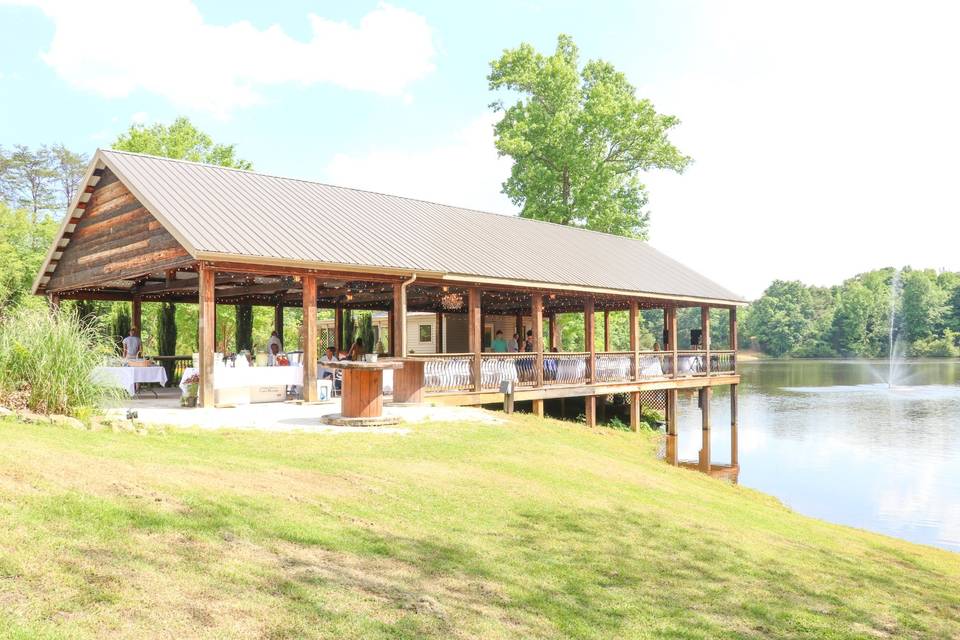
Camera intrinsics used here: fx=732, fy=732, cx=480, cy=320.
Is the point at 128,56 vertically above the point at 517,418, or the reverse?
the point at 128,56

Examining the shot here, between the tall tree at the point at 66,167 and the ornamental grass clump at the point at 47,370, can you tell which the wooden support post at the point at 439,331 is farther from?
the tall tree at the point at 66,167

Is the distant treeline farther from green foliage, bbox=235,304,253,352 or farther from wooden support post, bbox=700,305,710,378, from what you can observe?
green foliage, bbox=235,304,253,352

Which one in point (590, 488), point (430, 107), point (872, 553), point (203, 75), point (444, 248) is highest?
point (203, 75)

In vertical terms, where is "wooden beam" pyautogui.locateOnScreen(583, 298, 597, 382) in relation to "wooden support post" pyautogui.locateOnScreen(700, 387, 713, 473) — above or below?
above

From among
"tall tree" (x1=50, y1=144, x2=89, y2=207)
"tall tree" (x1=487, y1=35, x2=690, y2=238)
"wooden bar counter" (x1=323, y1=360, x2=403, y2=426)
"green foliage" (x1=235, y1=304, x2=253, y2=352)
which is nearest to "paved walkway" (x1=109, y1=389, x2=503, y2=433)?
"wooden bar counter" (x1=323, y1=360, x2=403, y2=426)

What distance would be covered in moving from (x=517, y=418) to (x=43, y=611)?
Result: 506 inches

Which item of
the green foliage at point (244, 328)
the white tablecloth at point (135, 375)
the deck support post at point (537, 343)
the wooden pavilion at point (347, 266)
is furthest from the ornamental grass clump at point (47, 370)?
the green foliage at point (244, 328)

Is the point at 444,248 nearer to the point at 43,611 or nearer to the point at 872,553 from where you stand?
the point at 872,553

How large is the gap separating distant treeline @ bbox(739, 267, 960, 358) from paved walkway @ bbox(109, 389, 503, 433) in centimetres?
8916

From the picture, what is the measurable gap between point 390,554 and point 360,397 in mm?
6957

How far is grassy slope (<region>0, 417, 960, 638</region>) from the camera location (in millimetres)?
4364

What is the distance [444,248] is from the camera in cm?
1897

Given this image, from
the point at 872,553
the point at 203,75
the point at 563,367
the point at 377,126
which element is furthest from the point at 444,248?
the point at 203,75

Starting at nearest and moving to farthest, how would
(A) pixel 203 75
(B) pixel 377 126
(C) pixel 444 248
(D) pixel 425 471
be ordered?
(D) pixel 425 471 < (C) pixel 444 248 < (B) pixel 377 126 < (A) pixel 203 75
